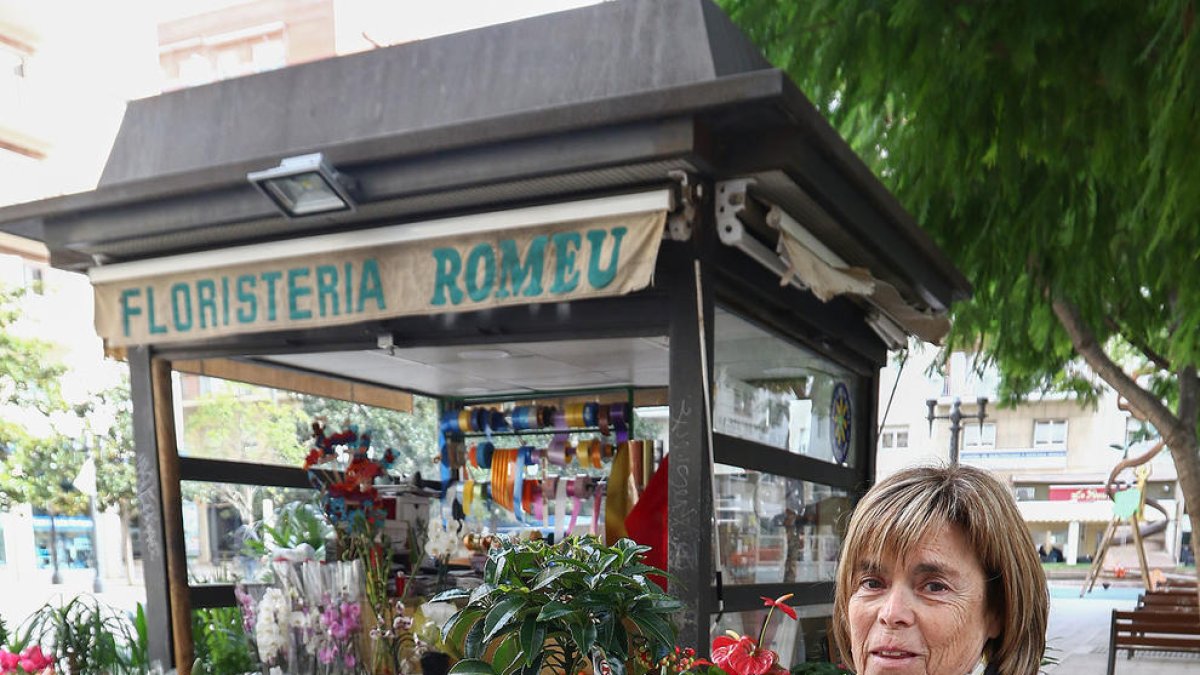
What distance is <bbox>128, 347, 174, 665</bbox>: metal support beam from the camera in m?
4.36

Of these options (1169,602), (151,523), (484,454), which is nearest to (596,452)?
(484,454)

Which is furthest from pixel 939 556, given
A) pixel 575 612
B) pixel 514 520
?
pixel 514 520

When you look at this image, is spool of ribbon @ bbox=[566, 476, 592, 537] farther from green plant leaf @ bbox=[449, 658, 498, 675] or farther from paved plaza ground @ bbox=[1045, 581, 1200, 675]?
green plant leaf @ bbox=[449, 658, 498, 675]

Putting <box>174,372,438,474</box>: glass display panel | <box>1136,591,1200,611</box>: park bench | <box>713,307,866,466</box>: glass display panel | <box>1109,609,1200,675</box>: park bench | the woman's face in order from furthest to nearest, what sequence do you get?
1. <box>1136,591,1200,611</box>: park bench
2. <box>1109,609,1200,675</box>: park bench
3. <box>174,372,438,474</box>: glass display panel
4. <box>713,307,866,466</box>: glass display panel
5. the woman's face

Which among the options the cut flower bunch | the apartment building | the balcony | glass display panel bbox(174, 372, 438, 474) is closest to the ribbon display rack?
glass display panel bbox(174, 372, 438, 474)

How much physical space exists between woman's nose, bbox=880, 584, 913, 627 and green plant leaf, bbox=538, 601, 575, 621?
64cm

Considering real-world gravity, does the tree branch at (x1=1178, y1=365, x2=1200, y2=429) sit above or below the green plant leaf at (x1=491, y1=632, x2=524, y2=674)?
above

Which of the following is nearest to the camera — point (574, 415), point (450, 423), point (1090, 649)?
point (574, 415)

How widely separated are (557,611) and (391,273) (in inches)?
80.2

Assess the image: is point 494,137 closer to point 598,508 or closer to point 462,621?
point 462,621

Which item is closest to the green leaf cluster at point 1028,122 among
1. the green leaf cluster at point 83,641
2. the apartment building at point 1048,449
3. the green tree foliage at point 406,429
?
the green tree foliage at point 406,429

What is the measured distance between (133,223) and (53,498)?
55.2ft

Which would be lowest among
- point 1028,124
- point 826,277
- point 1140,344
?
point 1140,344

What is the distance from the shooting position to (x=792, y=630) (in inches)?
171
